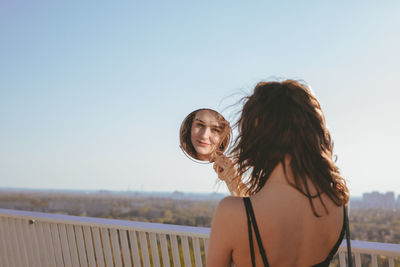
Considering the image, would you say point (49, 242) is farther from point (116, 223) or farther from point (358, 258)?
point (358, 258)

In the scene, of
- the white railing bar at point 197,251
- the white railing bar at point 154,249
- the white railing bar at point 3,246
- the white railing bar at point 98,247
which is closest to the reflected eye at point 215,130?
the white railing bar at point 197,251

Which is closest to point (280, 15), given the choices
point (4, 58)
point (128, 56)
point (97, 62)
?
point (128, 56)

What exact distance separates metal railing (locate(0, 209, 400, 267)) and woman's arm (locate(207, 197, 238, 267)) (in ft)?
3.57

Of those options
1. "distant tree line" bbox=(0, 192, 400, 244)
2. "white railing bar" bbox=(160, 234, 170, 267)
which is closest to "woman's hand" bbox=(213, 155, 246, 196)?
"white railing bar" bbox=(160, 234, 170, 267)

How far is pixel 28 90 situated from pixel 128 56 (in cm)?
765

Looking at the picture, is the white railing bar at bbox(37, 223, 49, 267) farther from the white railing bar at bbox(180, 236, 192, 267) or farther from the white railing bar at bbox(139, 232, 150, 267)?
the white railing bar at bbox(180, 236, 192, 267)

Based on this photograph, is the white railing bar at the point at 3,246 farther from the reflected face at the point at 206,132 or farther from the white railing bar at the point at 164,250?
the reflected face at the point at 206,132

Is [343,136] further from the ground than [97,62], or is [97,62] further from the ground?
[97,62]

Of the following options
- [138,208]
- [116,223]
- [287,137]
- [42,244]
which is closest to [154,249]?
[116,223]

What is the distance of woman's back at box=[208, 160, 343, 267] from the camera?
0.97 meters

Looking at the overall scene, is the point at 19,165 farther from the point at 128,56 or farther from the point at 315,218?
the point at 315,218

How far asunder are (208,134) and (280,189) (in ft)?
1.38

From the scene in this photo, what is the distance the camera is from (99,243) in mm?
2863

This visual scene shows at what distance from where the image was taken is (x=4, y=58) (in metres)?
29.2
